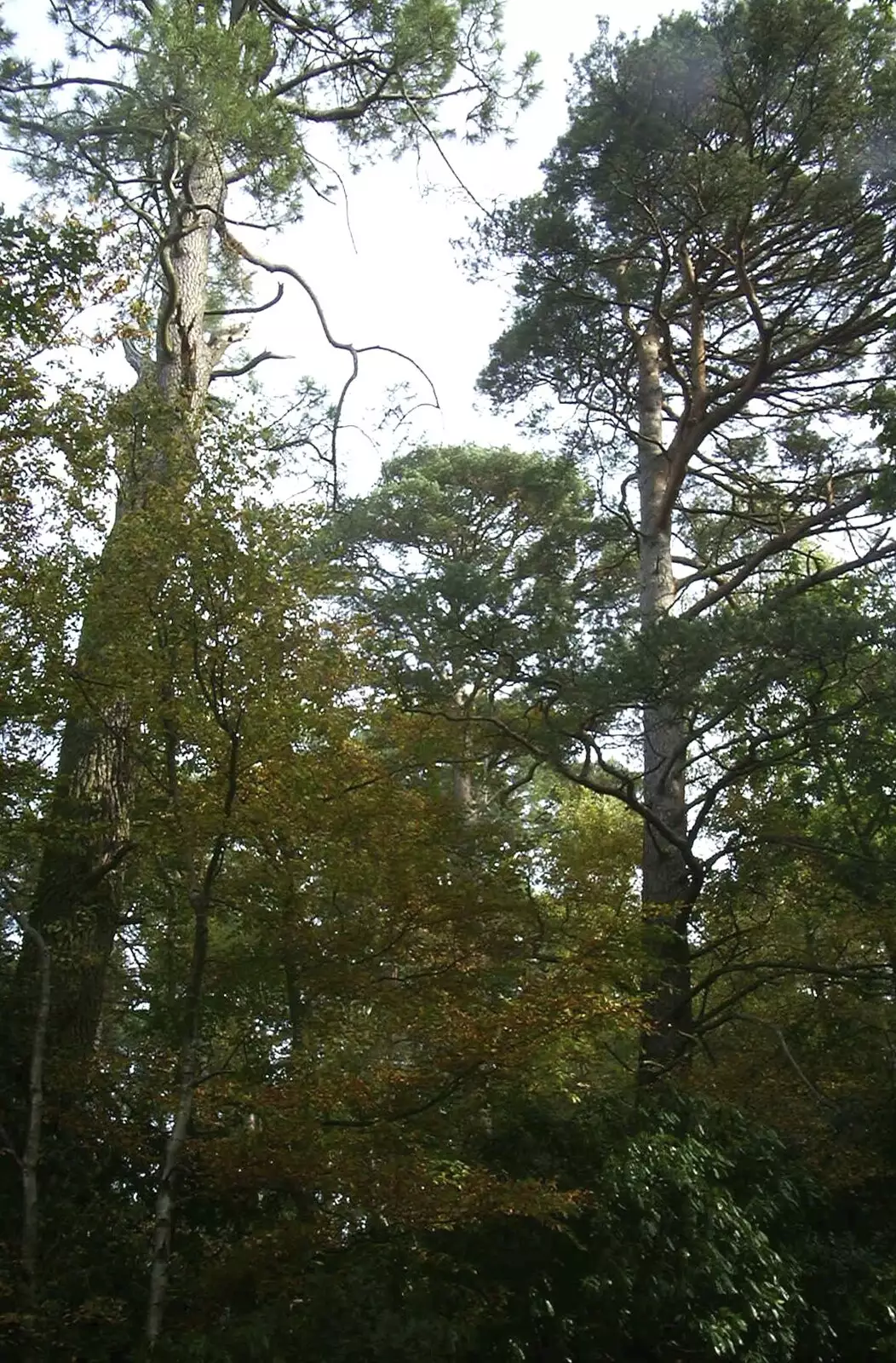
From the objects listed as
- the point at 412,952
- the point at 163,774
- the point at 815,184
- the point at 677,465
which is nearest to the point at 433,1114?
the point at 412,952

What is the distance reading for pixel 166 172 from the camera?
8117 mm

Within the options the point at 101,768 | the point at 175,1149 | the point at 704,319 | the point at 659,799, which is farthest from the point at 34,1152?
the point at 704,319

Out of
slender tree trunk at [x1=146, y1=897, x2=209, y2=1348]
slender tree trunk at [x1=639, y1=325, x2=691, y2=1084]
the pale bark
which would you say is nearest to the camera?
slender tree trunk at [x1=146, y1=897, x2=209, y2=1348]

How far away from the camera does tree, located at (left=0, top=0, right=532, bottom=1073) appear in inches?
246

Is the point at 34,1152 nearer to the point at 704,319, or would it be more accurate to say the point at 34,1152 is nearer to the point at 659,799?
the point at 659,799

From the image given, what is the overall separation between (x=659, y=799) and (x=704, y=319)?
4527 mm

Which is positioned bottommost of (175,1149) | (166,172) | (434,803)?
(175,1149)

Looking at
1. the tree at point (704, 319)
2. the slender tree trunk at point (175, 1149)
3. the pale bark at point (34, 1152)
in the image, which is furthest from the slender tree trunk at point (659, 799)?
the pale bark at point (34, 1152)

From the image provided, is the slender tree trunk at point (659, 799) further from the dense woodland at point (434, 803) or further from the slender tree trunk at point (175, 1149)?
the slender tree trunk at point (175, 1149)

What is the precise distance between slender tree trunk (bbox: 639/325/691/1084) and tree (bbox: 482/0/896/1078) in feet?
A: 0.08

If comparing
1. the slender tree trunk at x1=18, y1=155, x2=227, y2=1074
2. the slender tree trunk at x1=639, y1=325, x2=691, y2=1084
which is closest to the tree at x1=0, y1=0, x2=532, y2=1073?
the slender tree trunk at x1=18, y1=155, x2=227, y2=1074

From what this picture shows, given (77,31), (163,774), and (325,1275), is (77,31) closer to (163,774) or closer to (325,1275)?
(163,774)

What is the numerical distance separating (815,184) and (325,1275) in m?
7.85

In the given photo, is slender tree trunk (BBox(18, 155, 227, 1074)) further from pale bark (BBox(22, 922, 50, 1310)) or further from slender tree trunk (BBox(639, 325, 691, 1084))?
slender tree trunk (BBox(639, 325, 691, 1084))
